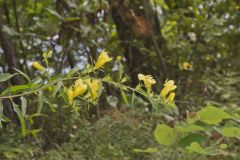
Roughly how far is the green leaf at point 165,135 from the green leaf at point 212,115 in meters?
0.10

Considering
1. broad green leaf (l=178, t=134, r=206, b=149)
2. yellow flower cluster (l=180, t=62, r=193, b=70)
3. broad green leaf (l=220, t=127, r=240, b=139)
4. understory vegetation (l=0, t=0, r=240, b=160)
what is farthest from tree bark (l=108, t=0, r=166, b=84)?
broad green leaf (l=220, t=127, r=240, b=139)

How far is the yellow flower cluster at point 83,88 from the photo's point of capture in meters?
1.02

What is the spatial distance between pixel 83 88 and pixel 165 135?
Answer: 1.98 feet

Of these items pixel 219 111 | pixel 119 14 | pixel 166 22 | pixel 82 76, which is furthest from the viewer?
pixel 166 22

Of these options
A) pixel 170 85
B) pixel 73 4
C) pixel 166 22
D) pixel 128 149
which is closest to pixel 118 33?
pixel 166 22

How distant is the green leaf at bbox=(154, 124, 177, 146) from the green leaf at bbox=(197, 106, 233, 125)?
0.10 m

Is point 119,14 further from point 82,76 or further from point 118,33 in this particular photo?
point 82,76

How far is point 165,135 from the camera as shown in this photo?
1.55 metres

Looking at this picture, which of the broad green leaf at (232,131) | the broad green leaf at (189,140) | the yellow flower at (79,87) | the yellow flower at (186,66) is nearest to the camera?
the yellow flower at (79,87)

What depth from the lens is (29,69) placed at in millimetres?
2746

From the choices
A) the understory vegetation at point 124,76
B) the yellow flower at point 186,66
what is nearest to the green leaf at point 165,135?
the understory vegetation at point 124,76

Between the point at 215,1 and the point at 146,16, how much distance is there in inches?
18.7

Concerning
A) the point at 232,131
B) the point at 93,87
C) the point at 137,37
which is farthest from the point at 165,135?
the point at 137,37

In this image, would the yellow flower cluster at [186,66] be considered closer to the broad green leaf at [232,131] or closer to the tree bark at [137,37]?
the tree bark at [137,37]
